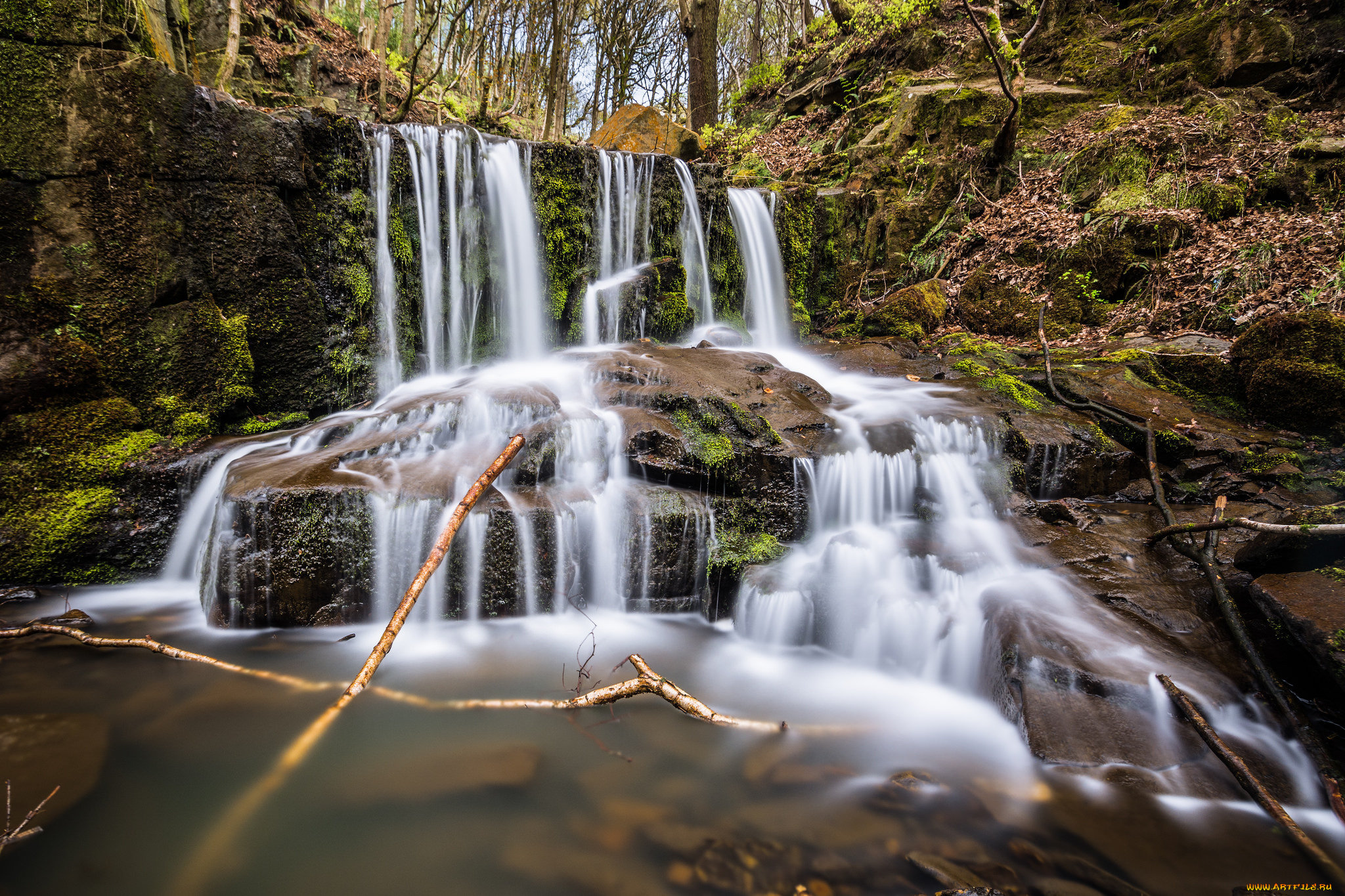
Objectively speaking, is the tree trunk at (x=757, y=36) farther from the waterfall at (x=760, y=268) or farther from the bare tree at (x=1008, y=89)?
the waterfall at (x=760, y=268)

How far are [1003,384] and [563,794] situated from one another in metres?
6.18

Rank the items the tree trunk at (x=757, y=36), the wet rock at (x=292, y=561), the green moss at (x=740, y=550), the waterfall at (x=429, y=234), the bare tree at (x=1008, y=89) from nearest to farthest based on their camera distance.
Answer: the wet rock at (x=292, y=561) < the green moss at (x=740, y=550) < the waterfall at (x=429, y=234) < the bare tree at (x=1008, y=89) < the tree trunk at (x=757, y=36)

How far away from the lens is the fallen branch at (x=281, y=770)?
7.06 ft

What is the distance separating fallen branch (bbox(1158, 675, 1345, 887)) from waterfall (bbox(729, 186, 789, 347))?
740 cm

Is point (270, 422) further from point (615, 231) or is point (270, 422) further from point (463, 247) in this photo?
point (615, 231)

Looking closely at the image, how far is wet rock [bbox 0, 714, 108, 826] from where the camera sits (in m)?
2.30

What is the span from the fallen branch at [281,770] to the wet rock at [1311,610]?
15.0ft

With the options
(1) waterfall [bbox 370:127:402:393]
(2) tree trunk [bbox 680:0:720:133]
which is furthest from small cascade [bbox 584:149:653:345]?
(2) tree trunk [bbox 680:0:720:133]

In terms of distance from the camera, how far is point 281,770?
2.64 metres

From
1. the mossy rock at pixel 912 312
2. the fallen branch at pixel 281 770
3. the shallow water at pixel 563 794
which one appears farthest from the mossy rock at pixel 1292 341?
the fallen branch at pixel 281 770

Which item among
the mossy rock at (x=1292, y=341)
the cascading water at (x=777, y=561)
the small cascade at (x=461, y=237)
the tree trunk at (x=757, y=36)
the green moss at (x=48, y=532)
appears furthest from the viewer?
the tree trunk at (x=757, y=36)

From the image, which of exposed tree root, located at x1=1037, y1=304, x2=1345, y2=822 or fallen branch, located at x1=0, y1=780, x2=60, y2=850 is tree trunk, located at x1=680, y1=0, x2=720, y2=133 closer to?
exposed tree root, located at x1=1037, y1=304, x2=1345, y2=822

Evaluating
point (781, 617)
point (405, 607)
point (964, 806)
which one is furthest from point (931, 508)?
point (405, 607)

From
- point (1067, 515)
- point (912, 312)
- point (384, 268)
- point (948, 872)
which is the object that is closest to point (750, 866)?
point (948, 872)
